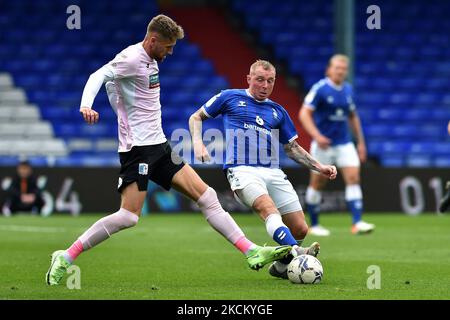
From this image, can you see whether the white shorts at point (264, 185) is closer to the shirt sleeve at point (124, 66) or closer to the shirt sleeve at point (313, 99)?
the shirt sleeve at point (124, 66)

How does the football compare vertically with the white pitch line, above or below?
above

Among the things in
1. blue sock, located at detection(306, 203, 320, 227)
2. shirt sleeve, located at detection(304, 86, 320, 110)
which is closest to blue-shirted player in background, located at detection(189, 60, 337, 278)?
shirt sleeve, located at detection(304, 86, 320, 110)

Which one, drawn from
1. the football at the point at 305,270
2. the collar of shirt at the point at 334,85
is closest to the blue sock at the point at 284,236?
the football at the point at 305,270

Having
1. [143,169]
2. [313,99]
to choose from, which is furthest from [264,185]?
[313,99]

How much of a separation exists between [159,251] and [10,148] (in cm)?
1105

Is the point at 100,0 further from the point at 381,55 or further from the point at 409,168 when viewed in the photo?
the point at 409,168

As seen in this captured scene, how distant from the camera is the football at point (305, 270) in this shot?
7.26m

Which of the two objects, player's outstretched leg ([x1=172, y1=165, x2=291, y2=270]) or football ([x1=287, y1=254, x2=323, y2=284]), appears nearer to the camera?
football ([x1=287, y1=254, x2=323, y2=284])

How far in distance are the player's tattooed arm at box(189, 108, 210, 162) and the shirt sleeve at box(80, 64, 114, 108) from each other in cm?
84

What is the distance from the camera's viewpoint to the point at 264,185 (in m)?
7.89

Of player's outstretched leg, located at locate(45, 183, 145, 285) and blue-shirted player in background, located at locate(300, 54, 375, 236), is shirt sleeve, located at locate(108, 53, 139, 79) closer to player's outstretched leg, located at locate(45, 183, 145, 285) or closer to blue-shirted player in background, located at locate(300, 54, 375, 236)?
player's outstretched leg, located at locate(45, 183, 145, 285)

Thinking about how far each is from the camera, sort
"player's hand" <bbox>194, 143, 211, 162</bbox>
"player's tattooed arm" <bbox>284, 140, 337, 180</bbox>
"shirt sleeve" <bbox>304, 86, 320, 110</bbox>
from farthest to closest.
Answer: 1. "shirt sleeve" <bbox>304, 86, 320, 110</bbox>
2. "player's tattooed arm" <bbox>284, 140, 337, 180</bbox>
3. "player's hand" <bbox>194, 143, 211, 162</bbox>

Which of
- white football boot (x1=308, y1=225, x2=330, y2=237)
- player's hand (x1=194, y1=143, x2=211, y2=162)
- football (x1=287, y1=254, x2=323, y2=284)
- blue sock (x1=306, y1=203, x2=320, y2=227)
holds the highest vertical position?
player's hand (x1=194, y1=143, x2=211, y2=162)

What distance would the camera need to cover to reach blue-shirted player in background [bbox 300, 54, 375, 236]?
514 inches
